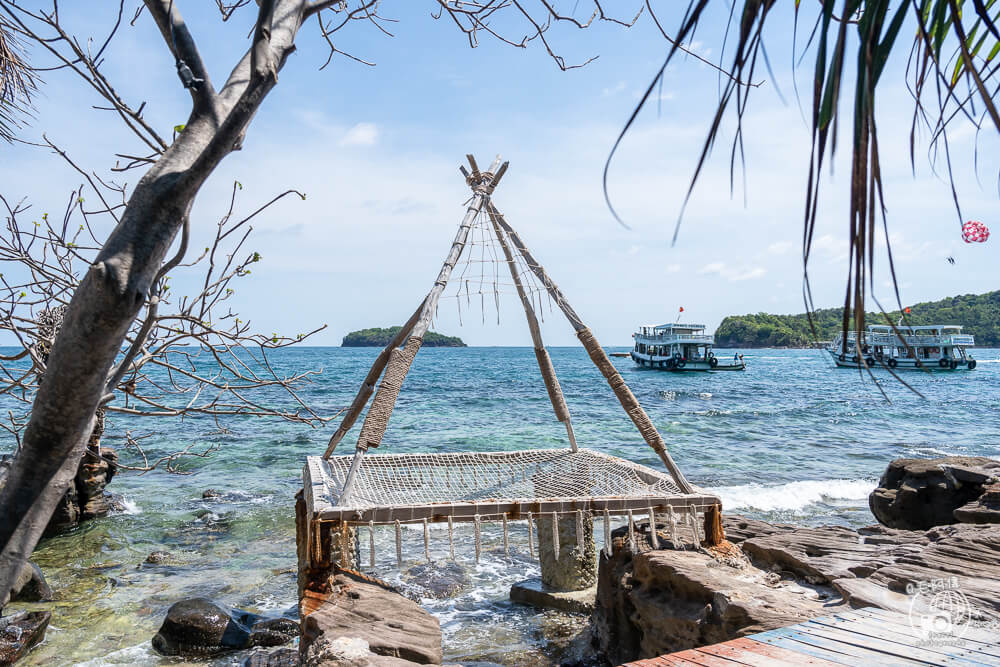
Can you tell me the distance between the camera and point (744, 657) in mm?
1970

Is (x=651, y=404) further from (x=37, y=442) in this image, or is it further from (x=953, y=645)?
(x=37, y=442)

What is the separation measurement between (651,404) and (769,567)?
61.0ft

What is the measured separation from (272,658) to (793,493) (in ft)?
23.4

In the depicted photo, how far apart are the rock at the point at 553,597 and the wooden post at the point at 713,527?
4.06 feet

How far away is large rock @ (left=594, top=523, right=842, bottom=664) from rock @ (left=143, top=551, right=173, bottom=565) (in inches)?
179

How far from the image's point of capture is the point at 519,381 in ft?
103

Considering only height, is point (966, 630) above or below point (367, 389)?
below

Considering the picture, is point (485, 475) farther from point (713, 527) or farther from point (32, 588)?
point (32, 588)

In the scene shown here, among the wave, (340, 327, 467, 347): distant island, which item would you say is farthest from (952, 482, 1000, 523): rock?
(340, 327, 467, 347): distant island

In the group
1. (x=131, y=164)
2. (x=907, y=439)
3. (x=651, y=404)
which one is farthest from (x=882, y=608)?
(x=651, y=404)

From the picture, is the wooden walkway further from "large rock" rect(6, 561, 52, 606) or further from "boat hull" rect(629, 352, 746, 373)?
"boat hull" rect(629, 352, 746, 373)

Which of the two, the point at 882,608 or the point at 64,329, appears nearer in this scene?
the point at 64,329

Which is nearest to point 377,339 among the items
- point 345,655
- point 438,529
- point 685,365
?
point 685,365

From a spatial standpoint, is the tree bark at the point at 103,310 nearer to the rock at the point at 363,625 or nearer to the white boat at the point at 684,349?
the rock at the point at 363,625
